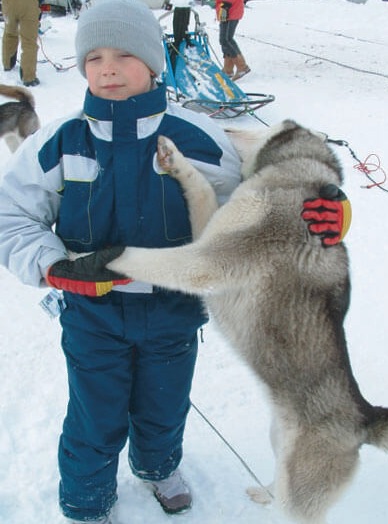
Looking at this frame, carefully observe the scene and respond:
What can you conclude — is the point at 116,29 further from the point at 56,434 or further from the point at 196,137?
the point at 56,434

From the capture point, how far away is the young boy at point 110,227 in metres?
1.44

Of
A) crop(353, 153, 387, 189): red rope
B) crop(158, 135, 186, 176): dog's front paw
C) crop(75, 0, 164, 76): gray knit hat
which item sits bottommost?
crop(353, 153, 387, 189): red rope

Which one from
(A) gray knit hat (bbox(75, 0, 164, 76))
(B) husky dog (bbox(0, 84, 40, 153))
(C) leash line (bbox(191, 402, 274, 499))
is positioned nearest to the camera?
(A) gray knit hat (bbox(75, 0, 164, 76))

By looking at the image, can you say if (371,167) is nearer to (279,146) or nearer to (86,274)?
(279,146)

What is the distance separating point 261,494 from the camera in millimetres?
2100

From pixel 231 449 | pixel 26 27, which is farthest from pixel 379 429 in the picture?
pixel 26 27

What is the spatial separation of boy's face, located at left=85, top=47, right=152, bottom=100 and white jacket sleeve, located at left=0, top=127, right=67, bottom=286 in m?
0.21

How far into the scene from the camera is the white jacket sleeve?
4.79ft

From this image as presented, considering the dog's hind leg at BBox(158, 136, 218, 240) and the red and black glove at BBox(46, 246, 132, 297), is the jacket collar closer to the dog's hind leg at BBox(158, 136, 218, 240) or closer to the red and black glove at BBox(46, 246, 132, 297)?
the dog's hind leg at BBox(158, 136, 218, 240)

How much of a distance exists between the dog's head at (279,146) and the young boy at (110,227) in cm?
12

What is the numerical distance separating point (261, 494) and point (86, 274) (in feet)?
4.31

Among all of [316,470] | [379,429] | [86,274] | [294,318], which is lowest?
[316,470]

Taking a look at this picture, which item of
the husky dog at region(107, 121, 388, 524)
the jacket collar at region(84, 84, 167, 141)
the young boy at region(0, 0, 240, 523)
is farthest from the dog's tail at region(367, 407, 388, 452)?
the jacket collar at region(84, 84, 167, 141)

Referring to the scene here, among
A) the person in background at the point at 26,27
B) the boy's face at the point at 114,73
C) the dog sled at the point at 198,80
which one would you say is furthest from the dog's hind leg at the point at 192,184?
the person in background at the point at 26,27
